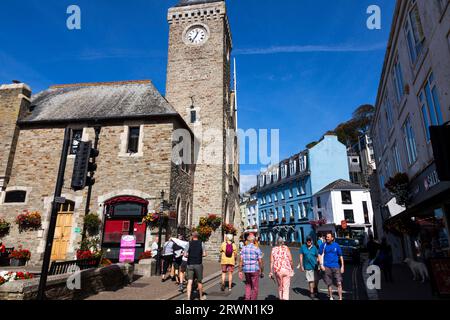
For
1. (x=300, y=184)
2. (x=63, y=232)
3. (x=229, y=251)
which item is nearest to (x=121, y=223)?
(x=63, y=232)

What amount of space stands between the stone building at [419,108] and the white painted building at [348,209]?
52.7ft

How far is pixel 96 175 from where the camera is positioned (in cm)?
1532

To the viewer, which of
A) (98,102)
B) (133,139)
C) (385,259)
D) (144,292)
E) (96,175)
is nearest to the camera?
(144,292)

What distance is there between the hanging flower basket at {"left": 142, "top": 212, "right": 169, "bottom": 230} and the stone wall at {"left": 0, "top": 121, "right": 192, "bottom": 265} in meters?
0.77

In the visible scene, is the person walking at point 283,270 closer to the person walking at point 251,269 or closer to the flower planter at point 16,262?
the person walking at point 251,269

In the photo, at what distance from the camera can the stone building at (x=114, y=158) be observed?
14.5 m

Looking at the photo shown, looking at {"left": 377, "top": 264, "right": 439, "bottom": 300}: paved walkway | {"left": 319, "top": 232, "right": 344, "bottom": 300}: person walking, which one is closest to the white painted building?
{"left": 377, "top": 264, "right": 439, "bottom": 300}: paved walkway

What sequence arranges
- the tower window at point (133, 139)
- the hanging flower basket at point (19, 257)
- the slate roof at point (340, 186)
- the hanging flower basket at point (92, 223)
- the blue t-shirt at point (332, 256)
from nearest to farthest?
1. the blue t-shirt at point (332, 256)
2. the hanging flower basket at point (19, 257)
3. the hanging flower basket at point (92, 223)
4. the tower window at point (133, 139)
5. the slate roof at point (340, 186)

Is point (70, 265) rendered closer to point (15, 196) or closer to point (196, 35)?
point (15, 196)

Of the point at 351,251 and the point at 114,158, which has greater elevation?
the point at 114,158

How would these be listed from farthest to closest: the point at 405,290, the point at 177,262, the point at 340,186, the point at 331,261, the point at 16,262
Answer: the point at 340,186 < the point at 16,262 < the point at 177,262 < the point at 405,290 < the point at 331,261

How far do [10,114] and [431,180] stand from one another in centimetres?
2108

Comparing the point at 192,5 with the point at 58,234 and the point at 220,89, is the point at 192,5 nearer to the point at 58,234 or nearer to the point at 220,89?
the point at 220,89

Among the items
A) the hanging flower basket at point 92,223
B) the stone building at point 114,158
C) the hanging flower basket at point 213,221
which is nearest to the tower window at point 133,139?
the stone building at point 114,158
